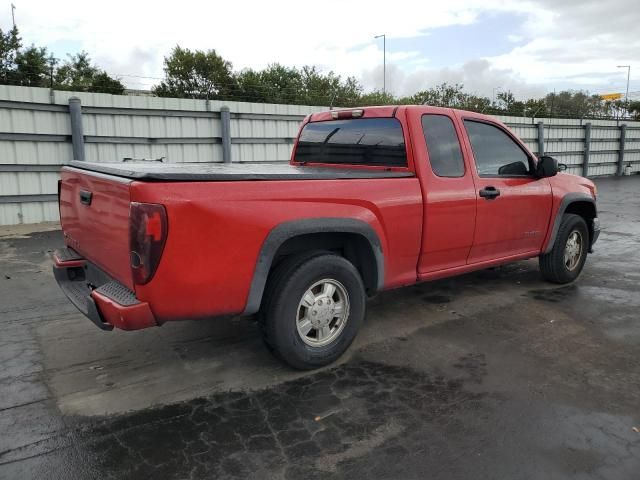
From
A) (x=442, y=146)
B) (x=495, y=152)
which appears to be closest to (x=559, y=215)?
(x=495, y=152)

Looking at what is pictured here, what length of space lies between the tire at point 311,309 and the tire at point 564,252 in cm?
295

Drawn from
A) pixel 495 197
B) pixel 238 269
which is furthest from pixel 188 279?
pixel 495 197

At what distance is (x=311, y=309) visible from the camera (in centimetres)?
355

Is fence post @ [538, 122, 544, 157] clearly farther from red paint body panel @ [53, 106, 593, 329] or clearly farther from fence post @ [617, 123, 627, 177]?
red paint body panel @ [53, 106, 593, 329]

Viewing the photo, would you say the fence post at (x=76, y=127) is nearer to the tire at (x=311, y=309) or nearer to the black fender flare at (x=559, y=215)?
the tire at (x=311, y=309)

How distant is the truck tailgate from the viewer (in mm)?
2969

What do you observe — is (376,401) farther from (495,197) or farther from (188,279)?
(495,197)

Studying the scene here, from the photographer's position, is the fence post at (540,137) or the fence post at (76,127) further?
the fence post at (540,137)

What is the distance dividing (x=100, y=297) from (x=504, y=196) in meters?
3.57

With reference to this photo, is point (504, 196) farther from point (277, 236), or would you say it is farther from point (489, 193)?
point (277, 236)

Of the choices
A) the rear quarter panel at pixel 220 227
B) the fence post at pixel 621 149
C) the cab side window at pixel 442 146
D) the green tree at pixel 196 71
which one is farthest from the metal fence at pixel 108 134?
the green tree at pixel 196 71

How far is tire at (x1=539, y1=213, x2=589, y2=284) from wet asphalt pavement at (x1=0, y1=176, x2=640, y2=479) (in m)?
0.60

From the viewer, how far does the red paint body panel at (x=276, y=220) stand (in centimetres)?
287

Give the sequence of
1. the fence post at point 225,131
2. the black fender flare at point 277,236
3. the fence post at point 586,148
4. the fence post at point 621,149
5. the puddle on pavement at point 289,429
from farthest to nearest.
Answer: the fence post at point 621,149, the fence post at point 586,148, the fence post at point 225,131, the black fender flare at point 277,236, the puddle on pavement at point 289,429
